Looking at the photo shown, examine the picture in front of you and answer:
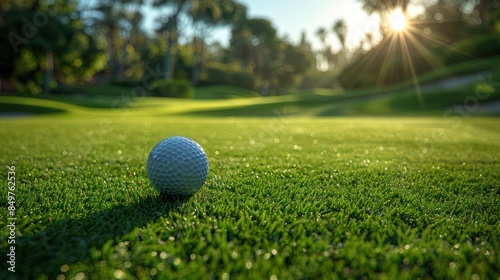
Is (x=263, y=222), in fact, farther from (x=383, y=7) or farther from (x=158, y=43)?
(x=158, y=43)

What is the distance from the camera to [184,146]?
2299mm

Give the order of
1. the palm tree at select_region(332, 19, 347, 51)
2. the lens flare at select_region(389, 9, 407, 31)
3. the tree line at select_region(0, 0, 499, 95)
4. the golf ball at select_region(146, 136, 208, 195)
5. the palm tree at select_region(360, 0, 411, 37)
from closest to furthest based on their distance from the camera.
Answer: the golf ball at select_region(146, 136, 208, 195) → the tree line at select_region(0, 0, 499, 95) → the lens flare at select_region(389, 9, 407, 31) → the palm tree at select_region(360, 0, 411, 37) → the palm tree at select_region(332, 19, 347, 51)

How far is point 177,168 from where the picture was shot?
2166mm

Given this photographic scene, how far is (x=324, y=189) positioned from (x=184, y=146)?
111cm

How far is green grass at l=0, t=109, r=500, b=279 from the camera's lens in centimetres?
137

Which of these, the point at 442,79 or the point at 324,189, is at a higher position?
the point at 442,79

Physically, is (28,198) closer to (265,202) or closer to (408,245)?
(265,202)

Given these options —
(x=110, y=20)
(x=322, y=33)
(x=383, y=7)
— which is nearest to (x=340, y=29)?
(x=322, y=33)

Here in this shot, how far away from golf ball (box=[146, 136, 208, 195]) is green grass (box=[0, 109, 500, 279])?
98mm

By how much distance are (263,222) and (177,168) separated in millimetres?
736

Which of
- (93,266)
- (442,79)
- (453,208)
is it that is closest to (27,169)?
(93,266)

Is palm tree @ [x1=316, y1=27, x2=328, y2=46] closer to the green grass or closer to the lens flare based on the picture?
the lens flare

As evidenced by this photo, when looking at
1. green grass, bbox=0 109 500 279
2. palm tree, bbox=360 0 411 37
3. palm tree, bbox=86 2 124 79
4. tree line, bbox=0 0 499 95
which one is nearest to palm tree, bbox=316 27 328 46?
tree line, bbox=0 0 499 95

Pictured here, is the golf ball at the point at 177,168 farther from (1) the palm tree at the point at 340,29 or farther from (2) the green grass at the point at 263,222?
(1) the palm tree at the point at 340,29
